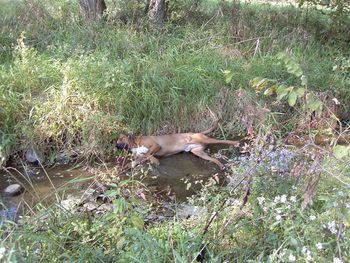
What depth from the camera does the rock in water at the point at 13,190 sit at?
541 cm

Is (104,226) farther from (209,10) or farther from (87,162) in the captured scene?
(209,10)

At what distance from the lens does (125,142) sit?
6379mm

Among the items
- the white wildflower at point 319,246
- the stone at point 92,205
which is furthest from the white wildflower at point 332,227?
the stone at point 92,205

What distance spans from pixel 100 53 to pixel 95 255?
188 inches

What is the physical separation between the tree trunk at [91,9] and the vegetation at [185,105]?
0.69 ft

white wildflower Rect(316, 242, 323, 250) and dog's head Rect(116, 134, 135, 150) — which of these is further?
dog's head Rect(116, 134, 135, 150)

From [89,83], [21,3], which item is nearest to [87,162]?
[89,83]

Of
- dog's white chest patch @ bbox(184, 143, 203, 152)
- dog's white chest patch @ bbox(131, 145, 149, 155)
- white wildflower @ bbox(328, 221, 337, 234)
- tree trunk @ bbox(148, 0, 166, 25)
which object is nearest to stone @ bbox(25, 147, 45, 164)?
dog's white chest patch @ bbox(131, 145, 149, 155)

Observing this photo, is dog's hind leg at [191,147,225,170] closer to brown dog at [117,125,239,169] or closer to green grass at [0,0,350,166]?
brown dog at [117,125,239,169]

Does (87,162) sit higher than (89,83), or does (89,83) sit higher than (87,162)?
(89,83)

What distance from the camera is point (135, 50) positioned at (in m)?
7.79

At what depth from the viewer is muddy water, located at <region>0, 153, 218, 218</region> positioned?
17.9ft

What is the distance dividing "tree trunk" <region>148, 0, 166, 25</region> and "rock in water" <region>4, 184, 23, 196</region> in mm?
4474

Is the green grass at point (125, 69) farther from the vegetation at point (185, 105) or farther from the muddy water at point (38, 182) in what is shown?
the muddy water at point (38, 182)
